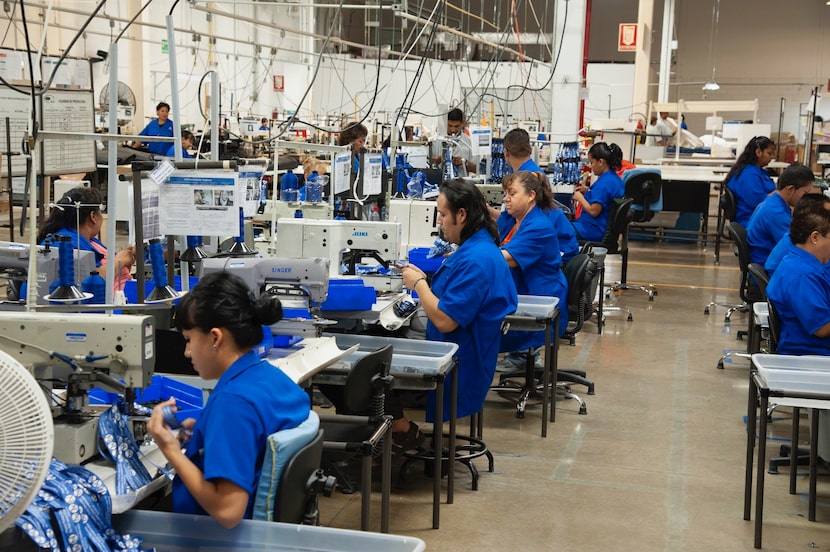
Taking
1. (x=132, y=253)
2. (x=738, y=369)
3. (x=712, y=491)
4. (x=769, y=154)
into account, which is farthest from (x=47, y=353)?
(x=769, y=154)

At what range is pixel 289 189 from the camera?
16.7 ft

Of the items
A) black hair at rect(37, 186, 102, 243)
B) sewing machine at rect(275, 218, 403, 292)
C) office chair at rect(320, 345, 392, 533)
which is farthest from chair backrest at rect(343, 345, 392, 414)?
Answer: black hair at rect(37, 186, 102, 243)

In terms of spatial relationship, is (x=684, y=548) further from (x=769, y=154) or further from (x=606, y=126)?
(x=606, y=126)

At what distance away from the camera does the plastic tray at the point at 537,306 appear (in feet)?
14.2

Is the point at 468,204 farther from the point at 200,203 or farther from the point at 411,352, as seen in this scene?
the point at 200,203

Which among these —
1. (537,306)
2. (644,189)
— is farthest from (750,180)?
(537,306)

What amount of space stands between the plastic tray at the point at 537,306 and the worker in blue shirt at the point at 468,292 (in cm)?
58

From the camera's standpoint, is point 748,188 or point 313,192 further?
point 748,188

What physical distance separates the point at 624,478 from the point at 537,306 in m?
0.92

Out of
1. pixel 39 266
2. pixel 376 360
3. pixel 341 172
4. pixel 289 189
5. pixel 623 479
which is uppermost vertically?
pixel 341 172

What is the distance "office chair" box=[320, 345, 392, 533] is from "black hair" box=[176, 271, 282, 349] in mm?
685

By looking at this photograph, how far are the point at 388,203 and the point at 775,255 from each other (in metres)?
2.04

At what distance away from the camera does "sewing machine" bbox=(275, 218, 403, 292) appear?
409 centimetres

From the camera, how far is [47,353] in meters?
2.02
